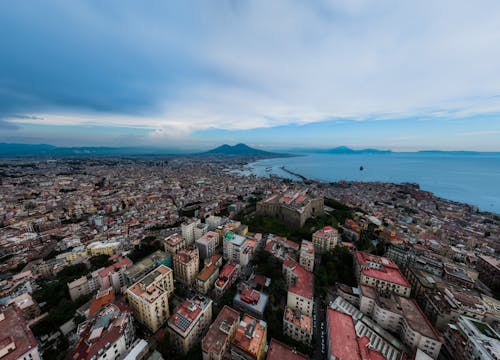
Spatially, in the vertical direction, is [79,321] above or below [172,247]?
below

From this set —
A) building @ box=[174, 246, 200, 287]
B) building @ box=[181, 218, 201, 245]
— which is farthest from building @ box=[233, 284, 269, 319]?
building @ box=[181, 218, 201, 245]

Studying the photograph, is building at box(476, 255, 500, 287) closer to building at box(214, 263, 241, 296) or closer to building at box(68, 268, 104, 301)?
building at box(214, 263, 241, 296)

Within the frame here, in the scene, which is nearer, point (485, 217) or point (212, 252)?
point (212, 252)

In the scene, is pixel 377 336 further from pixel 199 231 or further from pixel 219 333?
pixel 199 231

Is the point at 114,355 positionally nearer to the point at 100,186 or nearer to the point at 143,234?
the point at 143,234

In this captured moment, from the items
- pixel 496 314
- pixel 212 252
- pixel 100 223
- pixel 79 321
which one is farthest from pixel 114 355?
pixel 100 223

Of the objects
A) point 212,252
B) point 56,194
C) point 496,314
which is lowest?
point 56,194

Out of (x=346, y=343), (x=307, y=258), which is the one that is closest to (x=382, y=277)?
(x=307, y=258)
